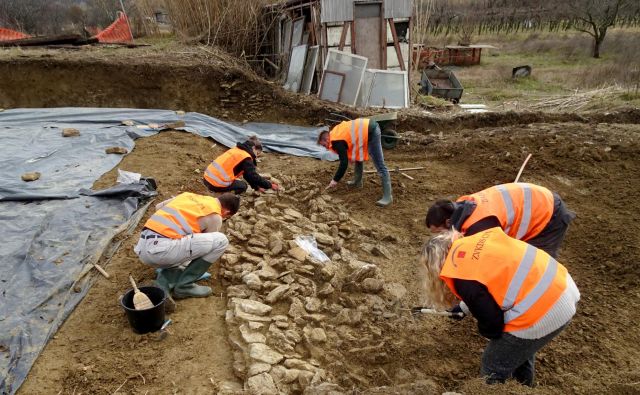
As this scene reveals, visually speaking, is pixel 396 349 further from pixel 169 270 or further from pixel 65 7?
pixel 65 7

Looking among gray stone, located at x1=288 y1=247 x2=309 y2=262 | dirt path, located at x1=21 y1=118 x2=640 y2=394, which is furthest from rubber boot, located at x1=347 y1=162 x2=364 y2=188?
gray stone, located at x1=288 y1=247 x2=309 y2=262

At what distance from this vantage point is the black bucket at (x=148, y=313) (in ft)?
9.91

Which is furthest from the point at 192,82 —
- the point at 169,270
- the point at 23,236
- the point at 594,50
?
the point at 594,50

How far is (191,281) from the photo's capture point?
3559 millimetres

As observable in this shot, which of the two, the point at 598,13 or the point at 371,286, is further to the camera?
the point at 598,13

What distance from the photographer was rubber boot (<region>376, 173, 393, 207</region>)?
5.89m

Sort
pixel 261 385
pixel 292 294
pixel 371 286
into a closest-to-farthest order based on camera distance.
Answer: pixel 261 385 < pixel 292 294 < pixel 371 286

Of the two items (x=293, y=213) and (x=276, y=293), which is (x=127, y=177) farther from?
(x=276, y=293)

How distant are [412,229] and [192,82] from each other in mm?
7264

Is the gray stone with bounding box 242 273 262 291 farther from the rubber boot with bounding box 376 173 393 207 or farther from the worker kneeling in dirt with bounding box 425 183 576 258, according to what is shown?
the rubber boot with bounding box 376 173 393 207

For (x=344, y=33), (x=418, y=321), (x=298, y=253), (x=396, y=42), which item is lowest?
(x=418, y=321)

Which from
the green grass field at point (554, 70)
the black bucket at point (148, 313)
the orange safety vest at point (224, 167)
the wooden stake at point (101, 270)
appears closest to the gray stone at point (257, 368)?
the black bucket at point (148, 313)

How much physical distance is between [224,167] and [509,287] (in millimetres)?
3836

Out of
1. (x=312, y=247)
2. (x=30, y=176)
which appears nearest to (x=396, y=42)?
(x=312, y=247)
